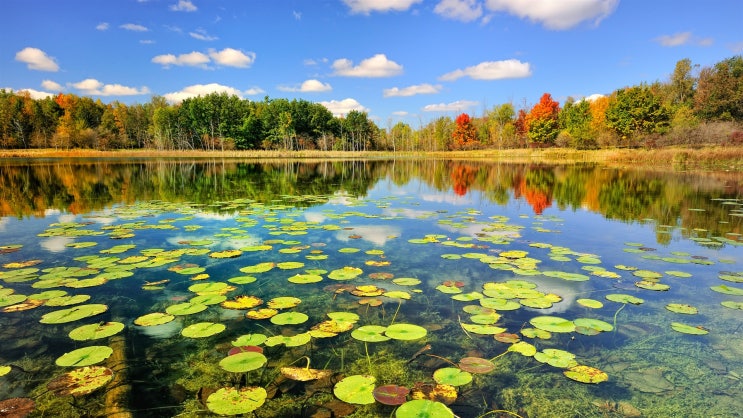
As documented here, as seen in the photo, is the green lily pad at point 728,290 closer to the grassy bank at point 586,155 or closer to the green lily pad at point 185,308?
the green lily pad at point 185,308

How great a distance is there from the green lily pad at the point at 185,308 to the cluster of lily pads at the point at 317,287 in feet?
0.07

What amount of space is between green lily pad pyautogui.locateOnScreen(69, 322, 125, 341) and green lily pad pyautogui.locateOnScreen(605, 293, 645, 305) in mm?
5268

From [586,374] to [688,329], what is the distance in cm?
164

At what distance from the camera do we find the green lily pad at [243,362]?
2709 mm

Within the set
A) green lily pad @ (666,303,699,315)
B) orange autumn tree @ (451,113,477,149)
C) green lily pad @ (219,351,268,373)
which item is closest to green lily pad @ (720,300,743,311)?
green lily pad @ (666,303,699,315)

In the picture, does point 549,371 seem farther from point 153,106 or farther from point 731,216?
point 153,106

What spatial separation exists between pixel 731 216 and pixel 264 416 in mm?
12558

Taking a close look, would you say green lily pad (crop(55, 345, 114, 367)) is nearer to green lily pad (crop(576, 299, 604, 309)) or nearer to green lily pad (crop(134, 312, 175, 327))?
green lily pad (crop(134, 312, 175, 327))

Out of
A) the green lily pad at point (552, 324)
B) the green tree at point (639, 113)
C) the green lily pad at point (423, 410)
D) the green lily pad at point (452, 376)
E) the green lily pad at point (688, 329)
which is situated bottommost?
the green lily pad at point (688, 329)

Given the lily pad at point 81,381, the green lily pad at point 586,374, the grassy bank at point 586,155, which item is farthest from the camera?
the grassy bank at point 586,155

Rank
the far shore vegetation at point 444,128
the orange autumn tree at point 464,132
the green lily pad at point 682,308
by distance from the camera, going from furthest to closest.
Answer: the orange autumn tree at point 464,132 → the far shore vegetation at point 444,128 → the green lily pad at point 682,308

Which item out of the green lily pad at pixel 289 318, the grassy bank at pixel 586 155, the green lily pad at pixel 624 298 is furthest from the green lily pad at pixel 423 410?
the grassy bank at pixel 586 155

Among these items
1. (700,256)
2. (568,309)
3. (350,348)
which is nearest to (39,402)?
(350,348)

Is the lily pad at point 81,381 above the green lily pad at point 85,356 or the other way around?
the other way around
